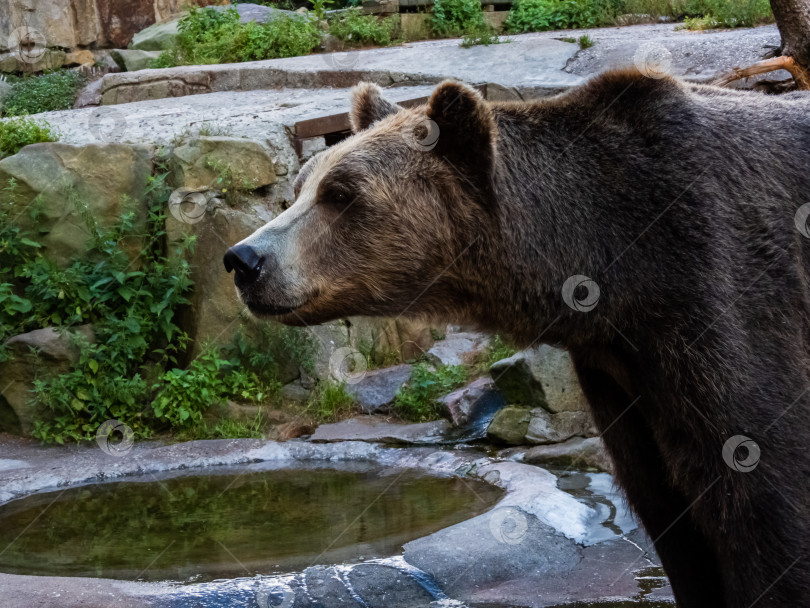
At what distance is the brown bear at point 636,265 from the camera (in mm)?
2676

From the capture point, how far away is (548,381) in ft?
22.3

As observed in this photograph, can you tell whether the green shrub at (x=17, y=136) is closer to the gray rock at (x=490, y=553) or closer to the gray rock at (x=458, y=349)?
the gray rock at (x=458, y=349)

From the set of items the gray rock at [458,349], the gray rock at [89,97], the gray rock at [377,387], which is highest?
the gray rock at [89,97]

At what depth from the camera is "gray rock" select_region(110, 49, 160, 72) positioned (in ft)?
46.8

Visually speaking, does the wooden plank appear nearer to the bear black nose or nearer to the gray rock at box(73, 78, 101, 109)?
the gray rock at box(73, 78, 101, 109)

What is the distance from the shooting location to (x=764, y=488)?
2.61m

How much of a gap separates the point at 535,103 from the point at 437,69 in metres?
7.72

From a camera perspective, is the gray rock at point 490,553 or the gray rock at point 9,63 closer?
the gray rock at point 490,553

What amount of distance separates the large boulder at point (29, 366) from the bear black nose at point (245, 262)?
16.7ft

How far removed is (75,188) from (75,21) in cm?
886

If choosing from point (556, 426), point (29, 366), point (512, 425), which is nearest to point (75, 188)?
point (29, 366)

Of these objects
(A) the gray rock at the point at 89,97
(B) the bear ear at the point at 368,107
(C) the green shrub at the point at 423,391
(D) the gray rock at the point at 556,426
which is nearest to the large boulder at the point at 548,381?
(D) the gray rock at the point at 556,426

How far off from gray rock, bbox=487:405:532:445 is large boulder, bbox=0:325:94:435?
3.31 m

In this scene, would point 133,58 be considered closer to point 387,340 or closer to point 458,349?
point 387,340
